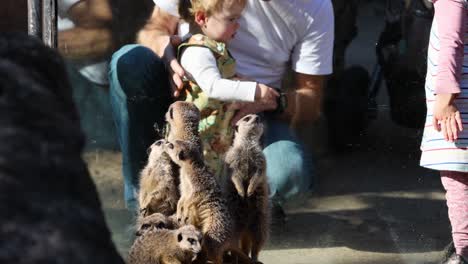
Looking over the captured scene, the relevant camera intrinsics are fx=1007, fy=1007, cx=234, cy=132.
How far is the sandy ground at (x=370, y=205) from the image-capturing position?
4547 millimetres

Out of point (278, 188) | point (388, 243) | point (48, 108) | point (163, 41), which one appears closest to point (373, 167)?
Answer: point (388, 243)

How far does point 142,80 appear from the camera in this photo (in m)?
4.01

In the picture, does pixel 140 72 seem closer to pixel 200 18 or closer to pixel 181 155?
pixel 200 18

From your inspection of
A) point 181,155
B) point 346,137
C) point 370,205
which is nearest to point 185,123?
point 181,155

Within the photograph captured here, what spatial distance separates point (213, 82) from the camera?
149 inches

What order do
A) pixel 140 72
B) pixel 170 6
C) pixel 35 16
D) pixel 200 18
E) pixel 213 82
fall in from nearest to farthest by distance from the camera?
pixel 35 16
pixel 213 82
pixel 200 18
pixel 140 72
pixel 170 6

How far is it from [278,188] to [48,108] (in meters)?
2.87

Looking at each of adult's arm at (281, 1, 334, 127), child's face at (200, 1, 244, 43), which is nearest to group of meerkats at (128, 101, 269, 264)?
child's face at (200, 1, 244, 43)

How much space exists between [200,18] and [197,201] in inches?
38.1

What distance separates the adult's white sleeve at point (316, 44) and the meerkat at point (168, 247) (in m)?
1.41

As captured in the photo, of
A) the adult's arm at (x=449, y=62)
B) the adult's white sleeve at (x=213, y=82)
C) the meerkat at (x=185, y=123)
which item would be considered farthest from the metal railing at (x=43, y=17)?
the adult's arm at (x=449, y=62)

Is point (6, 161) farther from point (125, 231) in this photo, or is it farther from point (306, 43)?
point (306, 43)

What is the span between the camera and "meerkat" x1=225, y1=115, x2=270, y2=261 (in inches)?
131

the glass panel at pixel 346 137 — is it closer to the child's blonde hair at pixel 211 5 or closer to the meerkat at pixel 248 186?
the child's blonde hair at pixel 211 5
